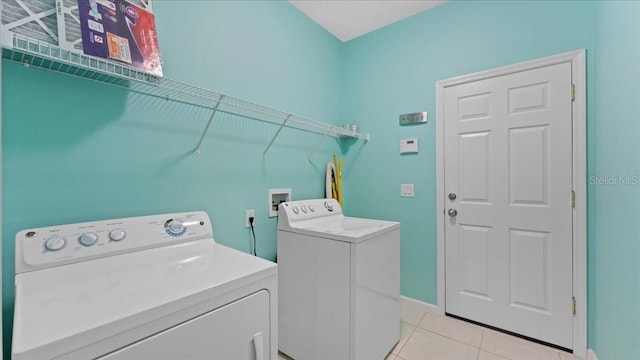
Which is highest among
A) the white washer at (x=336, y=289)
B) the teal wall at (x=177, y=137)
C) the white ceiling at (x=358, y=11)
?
the white ceiling at (x=358, y=11)

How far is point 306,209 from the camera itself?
6.71ft

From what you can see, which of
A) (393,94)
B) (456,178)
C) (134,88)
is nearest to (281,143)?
(134,88)

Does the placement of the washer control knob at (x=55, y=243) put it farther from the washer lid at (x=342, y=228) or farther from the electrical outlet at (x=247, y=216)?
the washer lid at (x=342, y=228)

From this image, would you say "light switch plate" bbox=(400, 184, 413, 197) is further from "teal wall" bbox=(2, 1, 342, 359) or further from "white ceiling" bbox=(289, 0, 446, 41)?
"white ceiling" bbox=(289, 0, 446, 41)

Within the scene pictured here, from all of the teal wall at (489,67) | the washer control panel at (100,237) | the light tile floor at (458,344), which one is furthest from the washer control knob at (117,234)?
the teal wall at (489,67)

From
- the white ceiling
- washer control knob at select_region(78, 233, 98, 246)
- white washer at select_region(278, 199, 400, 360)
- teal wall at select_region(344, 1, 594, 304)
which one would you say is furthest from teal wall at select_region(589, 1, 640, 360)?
washer control knob at select_region(78, 233, 98, 246)

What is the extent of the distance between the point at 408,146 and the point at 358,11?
1.26m

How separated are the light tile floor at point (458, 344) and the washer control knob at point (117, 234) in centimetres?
127

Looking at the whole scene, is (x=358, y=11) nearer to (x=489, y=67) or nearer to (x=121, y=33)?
(x=489, y=67)

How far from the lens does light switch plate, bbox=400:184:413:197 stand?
2.50 metres

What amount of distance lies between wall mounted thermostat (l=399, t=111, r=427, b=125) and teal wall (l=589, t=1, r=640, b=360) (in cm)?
108

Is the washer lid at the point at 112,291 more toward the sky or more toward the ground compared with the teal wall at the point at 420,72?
more toward the ground

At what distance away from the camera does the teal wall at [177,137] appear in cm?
110

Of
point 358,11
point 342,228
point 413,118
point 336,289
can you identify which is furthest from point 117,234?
point 358,11
